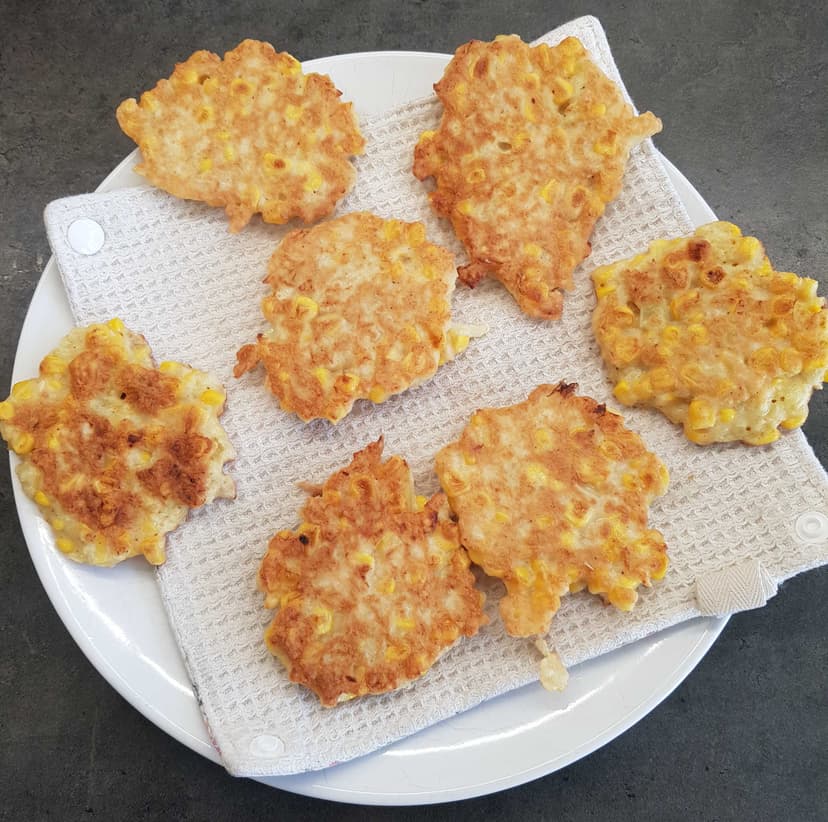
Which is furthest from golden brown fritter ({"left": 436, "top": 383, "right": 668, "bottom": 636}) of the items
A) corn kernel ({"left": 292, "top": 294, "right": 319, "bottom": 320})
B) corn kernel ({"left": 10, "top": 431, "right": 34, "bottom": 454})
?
corn kernel ({"left": 10, "top": 431, "right": 34, "bottom": 454})

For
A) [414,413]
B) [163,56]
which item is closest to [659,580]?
[414,413]

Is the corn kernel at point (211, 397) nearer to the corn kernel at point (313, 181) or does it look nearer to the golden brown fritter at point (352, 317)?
the golden brown fritter at point (352, 317)

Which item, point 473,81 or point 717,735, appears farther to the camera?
point 717,735

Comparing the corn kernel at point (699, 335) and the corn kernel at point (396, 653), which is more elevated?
the corn kernel at point (699, 335)

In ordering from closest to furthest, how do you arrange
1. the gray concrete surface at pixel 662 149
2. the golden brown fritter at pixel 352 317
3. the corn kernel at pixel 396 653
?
1. the corn kernel at pixel 396 653
2. the golden brown fritter at pixel 352 317
3. the gray concrete surface at pixel 662 149

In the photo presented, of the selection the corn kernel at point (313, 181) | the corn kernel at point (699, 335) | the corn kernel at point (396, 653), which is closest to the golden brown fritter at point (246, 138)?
the corn kernel at point (313, 181)

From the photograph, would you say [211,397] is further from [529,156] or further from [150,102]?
[529,156]

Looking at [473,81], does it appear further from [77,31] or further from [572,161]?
[77,31]
